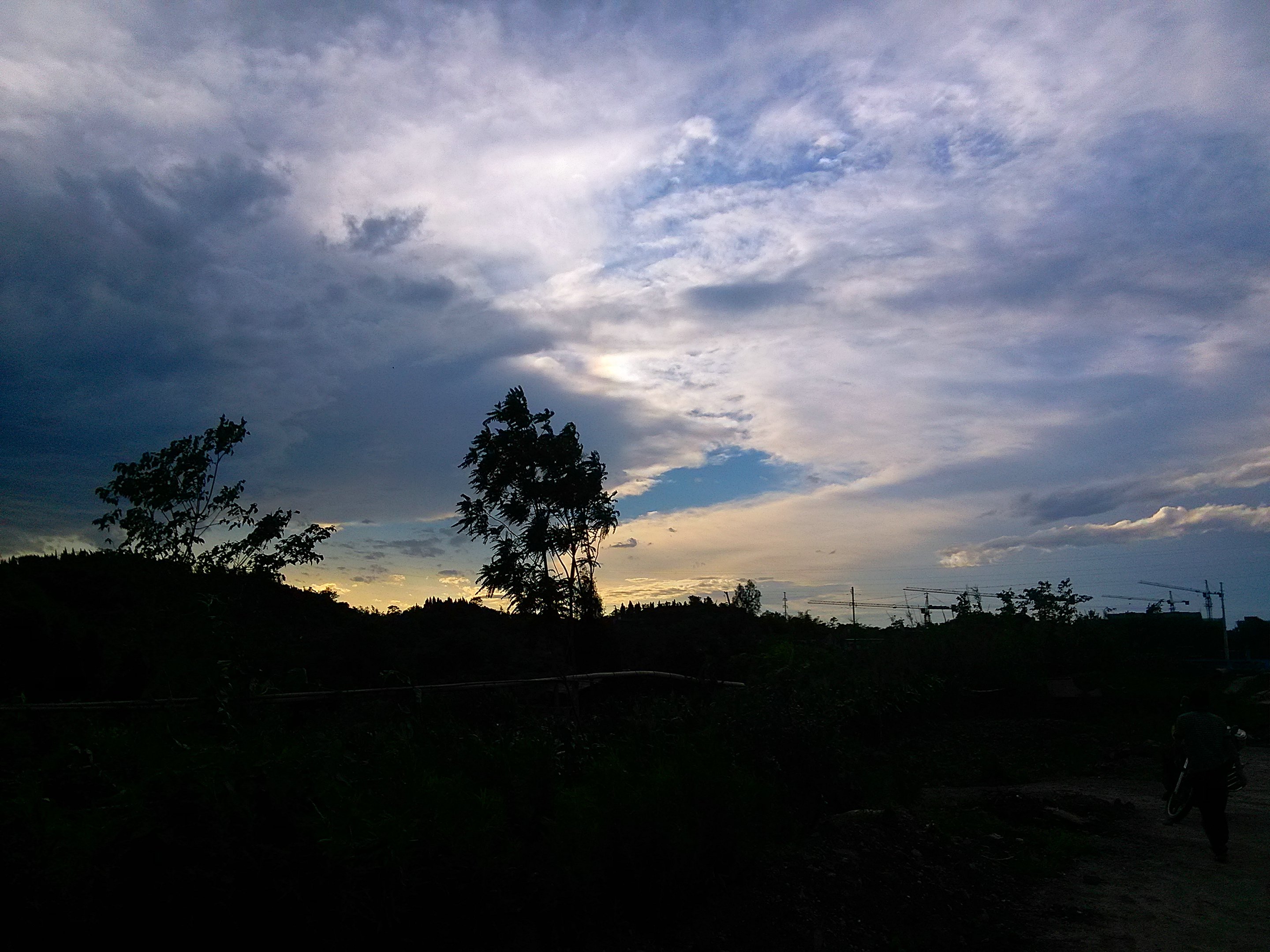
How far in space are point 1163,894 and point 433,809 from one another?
5835 mm

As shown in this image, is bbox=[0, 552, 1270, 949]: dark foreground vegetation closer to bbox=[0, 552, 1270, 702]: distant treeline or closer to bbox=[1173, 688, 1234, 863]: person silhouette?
bbox=[0, 552, 1270, 702]: distant treeline

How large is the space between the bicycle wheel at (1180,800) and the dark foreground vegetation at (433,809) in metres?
1.34

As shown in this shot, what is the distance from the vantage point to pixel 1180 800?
8.55m

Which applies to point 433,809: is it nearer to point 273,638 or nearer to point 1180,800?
point 273,638

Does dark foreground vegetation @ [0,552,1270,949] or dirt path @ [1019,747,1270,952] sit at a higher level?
dark foreground vegetation @ [0,552,1270,949]

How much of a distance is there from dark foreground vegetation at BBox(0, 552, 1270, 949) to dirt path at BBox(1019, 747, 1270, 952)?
1.10 ft

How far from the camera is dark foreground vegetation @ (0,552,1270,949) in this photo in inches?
122

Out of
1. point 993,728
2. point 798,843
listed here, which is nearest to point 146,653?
point 798,843

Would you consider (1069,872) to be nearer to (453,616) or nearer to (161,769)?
(161,769)

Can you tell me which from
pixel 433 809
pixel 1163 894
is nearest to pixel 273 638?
pixel 433 809

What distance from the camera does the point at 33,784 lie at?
313 cm

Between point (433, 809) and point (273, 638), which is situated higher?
point (273, 638)

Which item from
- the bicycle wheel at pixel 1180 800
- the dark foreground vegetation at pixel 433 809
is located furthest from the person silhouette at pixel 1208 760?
the dark foreground vegetation at pixel 433 809

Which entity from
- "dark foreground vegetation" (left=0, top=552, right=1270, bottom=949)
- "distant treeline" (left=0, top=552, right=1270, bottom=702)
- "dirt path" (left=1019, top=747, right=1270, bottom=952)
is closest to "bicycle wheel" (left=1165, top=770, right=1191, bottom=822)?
"dirt path" (left=1019, top=747, right=1270, bottom=952)
